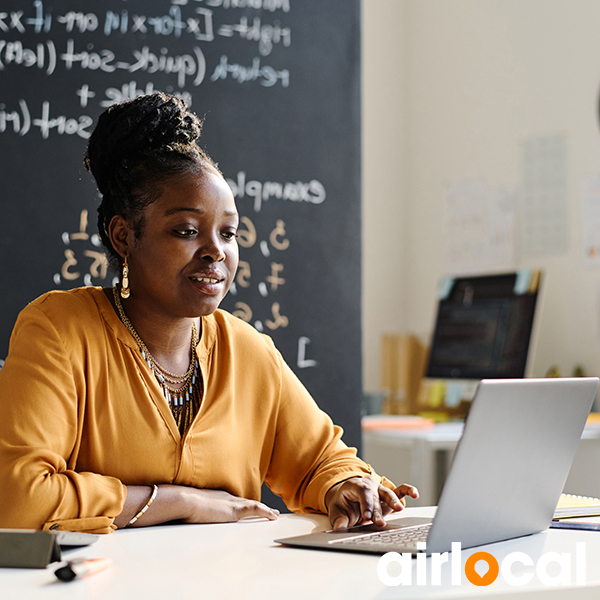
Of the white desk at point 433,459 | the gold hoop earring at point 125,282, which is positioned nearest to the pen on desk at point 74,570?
the gold hoop earring at point 125,282

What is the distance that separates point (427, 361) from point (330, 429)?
1884 mm

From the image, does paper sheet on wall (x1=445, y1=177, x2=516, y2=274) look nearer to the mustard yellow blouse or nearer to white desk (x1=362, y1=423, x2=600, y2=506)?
white desk (x1=362, y1=423, x2=600, y2=506)

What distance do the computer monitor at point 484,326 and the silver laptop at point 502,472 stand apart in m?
1.92

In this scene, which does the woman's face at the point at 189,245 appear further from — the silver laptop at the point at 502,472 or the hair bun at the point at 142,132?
the silver laptop at the point at 502,472

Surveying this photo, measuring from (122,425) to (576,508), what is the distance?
28.7 inches

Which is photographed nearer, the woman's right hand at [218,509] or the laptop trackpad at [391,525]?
→ the laptop trackpad at [391,525]

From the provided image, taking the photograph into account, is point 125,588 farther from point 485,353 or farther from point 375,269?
point 375,269

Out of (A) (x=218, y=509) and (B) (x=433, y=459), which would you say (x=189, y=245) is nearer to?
(A) (x=218, y=509)

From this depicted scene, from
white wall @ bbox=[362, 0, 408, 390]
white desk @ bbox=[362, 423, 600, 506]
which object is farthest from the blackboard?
white wall @ bbox=[362, 0, 408, 390]

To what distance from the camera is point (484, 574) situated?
2.93ft

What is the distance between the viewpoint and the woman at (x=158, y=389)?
4.04ft

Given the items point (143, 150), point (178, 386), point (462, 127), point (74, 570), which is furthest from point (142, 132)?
point (462, 127)

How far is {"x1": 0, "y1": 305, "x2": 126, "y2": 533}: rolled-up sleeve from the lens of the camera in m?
1.17

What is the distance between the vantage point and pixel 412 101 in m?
3.92
